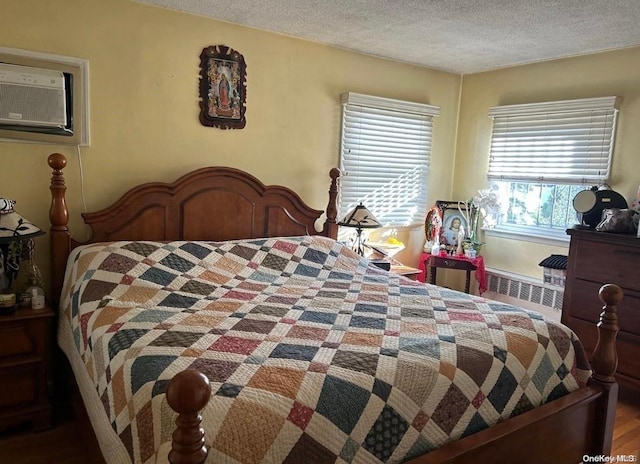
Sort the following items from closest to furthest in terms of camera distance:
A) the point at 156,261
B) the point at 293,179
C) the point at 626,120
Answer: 1. the point at 156,261
2. the point at 626,120
3. the point at 293,179

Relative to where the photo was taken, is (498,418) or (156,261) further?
(156,261)

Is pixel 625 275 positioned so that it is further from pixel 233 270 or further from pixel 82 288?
pixel 82 288

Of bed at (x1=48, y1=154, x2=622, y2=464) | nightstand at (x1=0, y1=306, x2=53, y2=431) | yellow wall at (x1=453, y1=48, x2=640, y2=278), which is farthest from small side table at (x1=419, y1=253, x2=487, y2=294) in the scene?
nightstand at (x1=0, y1=306, x2=53, y2=431)

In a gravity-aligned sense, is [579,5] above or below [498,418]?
above

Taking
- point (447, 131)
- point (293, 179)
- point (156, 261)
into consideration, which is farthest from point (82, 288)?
point (447, 131)

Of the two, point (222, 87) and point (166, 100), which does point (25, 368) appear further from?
point (222, 87)

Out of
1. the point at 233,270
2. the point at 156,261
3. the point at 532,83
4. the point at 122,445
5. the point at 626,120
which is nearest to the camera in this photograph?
the point at 122,445

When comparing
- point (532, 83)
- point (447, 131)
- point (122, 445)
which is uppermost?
point (532, 83)

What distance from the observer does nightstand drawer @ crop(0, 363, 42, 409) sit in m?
2.31

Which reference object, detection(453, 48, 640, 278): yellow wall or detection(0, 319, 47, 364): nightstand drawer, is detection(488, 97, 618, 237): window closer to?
detection(453, 48, 640, 278): yellow wall

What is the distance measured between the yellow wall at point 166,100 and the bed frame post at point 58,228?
15 cm

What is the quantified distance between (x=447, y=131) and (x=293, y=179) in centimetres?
163

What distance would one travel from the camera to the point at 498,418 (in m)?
1.70

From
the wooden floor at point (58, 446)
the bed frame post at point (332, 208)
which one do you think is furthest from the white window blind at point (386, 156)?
the wooden floor at point (58, 446)
